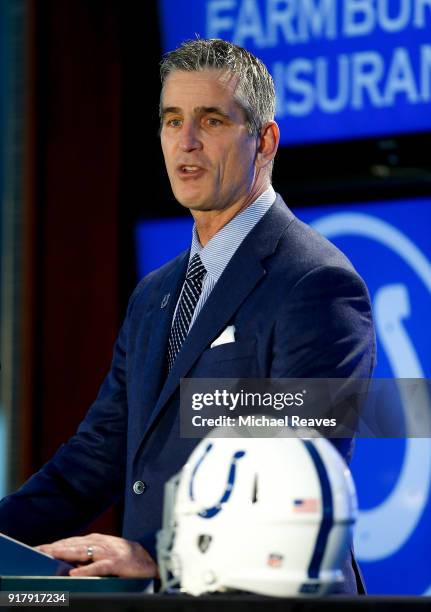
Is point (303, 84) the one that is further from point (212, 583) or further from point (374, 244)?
point (212, 583)

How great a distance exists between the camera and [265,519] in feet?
5.49

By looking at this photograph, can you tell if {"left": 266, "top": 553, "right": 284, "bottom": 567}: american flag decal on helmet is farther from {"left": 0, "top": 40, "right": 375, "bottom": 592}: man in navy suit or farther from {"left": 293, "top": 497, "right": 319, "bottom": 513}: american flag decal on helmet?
{"left": 0, "top": 40, "right": 375, "bottom": 592}: man in navy suit

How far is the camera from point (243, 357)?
7.34ft

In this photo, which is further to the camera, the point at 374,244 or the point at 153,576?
the point at 374,244

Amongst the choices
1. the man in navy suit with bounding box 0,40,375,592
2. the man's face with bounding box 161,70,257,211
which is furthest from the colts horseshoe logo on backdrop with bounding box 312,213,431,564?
the man's face with bounding box 161,70,257,211

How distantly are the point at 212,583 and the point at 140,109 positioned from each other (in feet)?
9.63

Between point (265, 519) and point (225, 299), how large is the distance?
698 millimetres

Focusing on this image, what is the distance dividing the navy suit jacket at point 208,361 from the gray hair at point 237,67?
186 millimetres

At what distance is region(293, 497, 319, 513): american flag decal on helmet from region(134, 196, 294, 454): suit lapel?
62cm

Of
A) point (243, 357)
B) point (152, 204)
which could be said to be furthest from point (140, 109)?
point (243, 357)

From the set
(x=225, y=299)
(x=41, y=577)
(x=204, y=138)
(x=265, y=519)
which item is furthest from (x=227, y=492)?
(x=204, y=138)

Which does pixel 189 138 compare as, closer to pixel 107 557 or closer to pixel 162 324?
pixel 162 324

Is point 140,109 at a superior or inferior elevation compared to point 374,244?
superior

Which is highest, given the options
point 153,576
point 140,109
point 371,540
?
point 140,109
